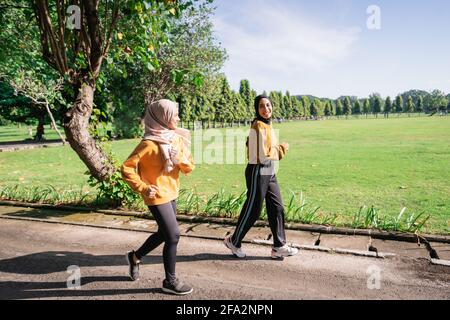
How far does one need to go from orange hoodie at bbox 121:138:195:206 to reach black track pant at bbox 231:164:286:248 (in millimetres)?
971

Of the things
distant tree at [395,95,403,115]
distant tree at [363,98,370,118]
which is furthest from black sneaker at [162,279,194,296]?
distant tree at [363,98,370,118]

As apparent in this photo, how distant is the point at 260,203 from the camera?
14.4ft

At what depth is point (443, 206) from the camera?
269 inches

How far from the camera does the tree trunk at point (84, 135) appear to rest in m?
6.53

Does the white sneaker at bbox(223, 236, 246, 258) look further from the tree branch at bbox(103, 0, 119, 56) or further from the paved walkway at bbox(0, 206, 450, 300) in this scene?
the tree branch at bbox(103, 0, 119, 56)

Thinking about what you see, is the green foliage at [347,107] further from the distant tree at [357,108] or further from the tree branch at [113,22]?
the tree branch at [113,22]

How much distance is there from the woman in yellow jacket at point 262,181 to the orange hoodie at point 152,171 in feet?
3.14

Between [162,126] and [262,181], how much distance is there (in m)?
1.48

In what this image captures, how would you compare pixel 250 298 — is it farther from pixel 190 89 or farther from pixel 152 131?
pixel 190 89

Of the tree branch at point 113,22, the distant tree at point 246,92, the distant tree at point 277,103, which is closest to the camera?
the tree branch at point 113,22

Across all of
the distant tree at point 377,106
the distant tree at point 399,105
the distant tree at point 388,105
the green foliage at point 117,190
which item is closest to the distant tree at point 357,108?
the distant tree at point 377,106

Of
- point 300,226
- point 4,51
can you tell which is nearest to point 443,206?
point 300,226

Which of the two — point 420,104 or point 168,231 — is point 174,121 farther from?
point 420,104

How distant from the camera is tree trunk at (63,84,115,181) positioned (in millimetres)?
6527
